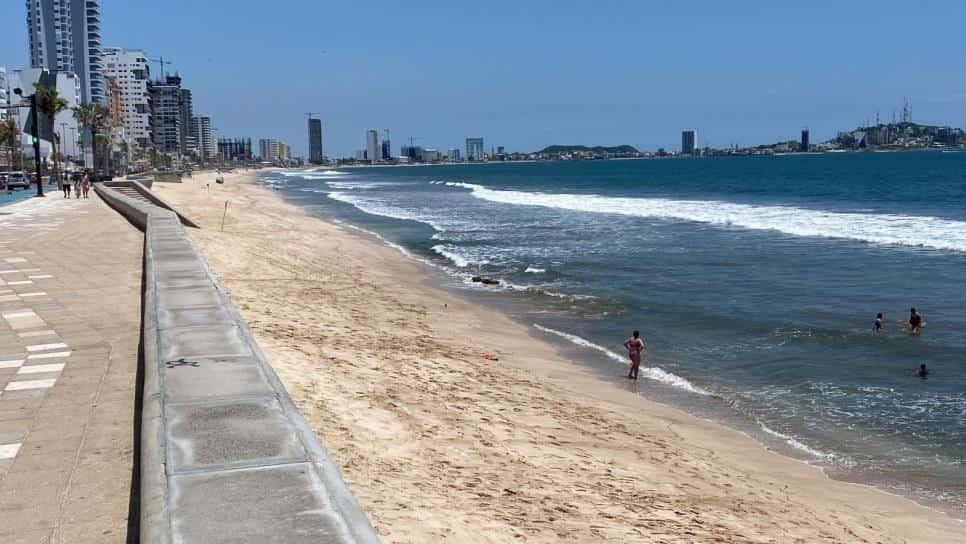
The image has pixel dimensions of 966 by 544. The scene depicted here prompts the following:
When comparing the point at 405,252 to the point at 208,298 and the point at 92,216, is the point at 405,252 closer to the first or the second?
the point at 92,216

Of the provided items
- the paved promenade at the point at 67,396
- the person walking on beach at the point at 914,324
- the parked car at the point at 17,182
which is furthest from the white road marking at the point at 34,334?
the parked car at the point at 17,182

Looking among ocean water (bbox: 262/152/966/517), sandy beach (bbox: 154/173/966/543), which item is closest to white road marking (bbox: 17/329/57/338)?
sandy beach (bbox: 154/173/966/543)

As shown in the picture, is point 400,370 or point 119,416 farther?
point 400,370

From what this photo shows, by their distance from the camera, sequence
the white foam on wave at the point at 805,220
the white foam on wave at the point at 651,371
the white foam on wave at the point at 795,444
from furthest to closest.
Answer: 1. the white foam on wave at the point at 805,220
2. the white foam on wave at the point at 651,371
3. the white foam on wave at the point at 795,444

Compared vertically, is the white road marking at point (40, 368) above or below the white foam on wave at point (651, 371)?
above

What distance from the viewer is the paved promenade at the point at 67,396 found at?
18.5ft

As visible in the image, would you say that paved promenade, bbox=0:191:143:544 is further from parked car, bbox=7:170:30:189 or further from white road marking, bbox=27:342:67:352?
parked car, bbox=7:170:30:189

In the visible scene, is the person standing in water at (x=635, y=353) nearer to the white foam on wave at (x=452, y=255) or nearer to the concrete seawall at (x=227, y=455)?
the concrete seawall at (x=227, y=455)

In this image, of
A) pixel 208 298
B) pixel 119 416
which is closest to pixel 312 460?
pixel 119 416

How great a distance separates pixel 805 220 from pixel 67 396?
1767 inches

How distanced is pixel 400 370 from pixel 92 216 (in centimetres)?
2302

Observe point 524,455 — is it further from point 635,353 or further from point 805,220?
point 805,220

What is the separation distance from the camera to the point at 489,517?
680cm

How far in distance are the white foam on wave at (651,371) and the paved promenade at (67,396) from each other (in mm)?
8297
